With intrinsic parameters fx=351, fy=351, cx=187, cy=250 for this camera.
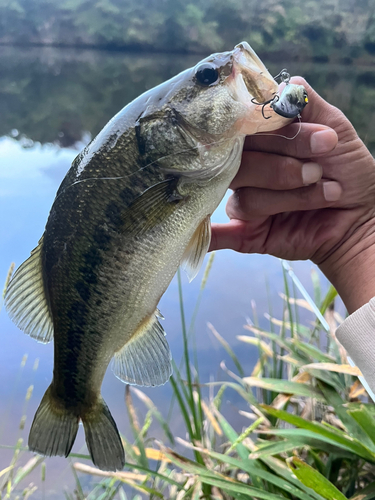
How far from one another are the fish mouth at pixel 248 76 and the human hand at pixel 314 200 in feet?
0.62

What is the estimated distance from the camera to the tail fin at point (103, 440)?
0.77 m

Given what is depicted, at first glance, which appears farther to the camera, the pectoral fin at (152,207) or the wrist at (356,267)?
the wrist at (356,267)

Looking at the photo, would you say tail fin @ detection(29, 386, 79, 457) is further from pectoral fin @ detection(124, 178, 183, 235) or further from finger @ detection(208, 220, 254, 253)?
finger @ detection(208, 220, 254, 253)

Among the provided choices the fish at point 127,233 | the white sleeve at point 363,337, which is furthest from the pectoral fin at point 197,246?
the white sleeve at point 363,337

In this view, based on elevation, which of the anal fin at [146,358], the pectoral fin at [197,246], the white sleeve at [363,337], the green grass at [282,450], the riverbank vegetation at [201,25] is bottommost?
the green grass at [282,450]

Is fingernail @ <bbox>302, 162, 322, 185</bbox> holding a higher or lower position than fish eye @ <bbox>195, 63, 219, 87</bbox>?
lower

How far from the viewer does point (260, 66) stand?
0.78m

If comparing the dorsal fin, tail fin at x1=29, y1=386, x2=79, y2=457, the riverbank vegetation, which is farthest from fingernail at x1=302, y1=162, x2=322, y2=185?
the riverbank vegetation

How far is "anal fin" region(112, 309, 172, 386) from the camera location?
832 mm

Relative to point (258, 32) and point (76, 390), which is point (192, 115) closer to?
point (76, 390)

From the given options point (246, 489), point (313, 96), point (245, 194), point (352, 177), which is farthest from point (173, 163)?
point (246, 489)

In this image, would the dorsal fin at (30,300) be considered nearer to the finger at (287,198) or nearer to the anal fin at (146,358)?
the anal fin at (146,358)

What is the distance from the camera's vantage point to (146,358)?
0.84m

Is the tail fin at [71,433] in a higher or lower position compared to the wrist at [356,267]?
lower
